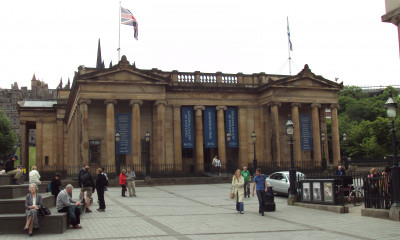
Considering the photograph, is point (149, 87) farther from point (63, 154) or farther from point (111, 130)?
point (63, 154)

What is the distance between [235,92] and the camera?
43.7 m

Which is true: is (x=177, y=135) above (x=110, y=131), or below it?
below

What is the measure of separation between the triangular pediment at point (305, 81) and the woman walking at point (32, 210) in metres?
32.6

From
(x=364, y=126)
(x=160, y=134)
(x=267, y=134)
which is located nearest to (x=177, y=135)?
(x=160, y=134)

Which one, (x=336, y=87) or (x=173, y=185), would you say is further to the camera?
(x=336, y=87)

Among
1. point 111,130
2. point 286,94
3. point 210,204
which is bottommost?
point 210,204

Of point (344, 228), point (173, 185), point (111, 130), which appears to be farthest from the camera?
point (111, 130)

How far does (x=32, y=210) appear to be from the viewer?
464 inches

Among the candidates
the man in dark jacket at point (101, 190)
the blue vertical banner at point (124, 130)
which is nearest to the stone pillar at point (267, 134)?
the blue vertical banner at point (124, 130)

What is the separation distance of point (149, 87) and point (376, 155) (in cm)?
3631

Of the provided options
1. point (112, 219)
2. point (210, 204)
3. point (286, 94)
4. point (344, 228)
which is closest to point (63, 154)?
point (286, 94)

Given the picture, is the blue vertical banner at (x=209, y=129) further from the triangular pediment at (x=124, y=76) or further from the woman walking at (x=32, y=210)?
the woman walking at (x=32, y=210)

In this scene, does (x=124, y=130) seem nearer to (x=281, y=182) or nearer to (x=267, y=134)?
(x=267, y=134)

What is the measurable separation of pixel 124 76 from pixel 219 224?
2636cm
